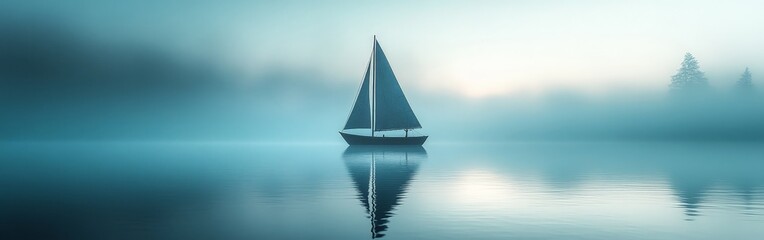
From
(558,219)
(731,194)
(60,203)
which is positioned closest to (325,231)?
(558,219)

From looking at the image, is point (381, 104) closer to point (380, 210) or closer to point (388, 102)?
point (388, 102)

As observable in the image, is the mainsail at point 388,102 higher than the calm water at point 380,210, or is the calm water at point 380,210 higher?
the mainsail at point 388,102

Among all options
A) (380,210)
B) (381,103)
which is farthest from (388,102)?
(380,210)

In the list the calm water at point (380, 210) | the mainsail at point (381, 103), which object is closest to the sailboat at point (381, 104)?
the mainsail at point (381, 103)

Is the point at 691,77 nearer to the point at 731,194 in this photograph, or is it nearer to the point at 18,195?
the point at 731,194

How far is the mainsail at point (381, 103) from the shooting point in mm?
111688

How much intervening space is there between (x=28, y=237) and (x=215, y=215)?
23.7ft

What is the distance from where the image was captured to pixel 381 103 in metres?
113

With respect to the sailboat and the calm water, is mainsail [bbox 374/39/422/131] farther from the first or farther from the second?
the calm water

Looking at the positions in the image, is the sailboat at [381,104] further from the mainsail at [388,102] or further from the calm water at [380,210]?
the calm water at [380,210]

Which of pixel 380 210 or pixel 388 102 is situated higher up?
pixel 388 102

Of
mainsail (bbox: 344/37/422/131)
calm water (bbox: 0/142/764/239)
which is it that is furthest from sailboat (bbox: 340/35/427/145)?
calm water (bbox: 0/142/764/239)

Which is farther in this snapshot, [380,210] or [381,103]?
[381,103]

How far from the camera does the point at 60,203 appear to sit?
2933 centimetres
